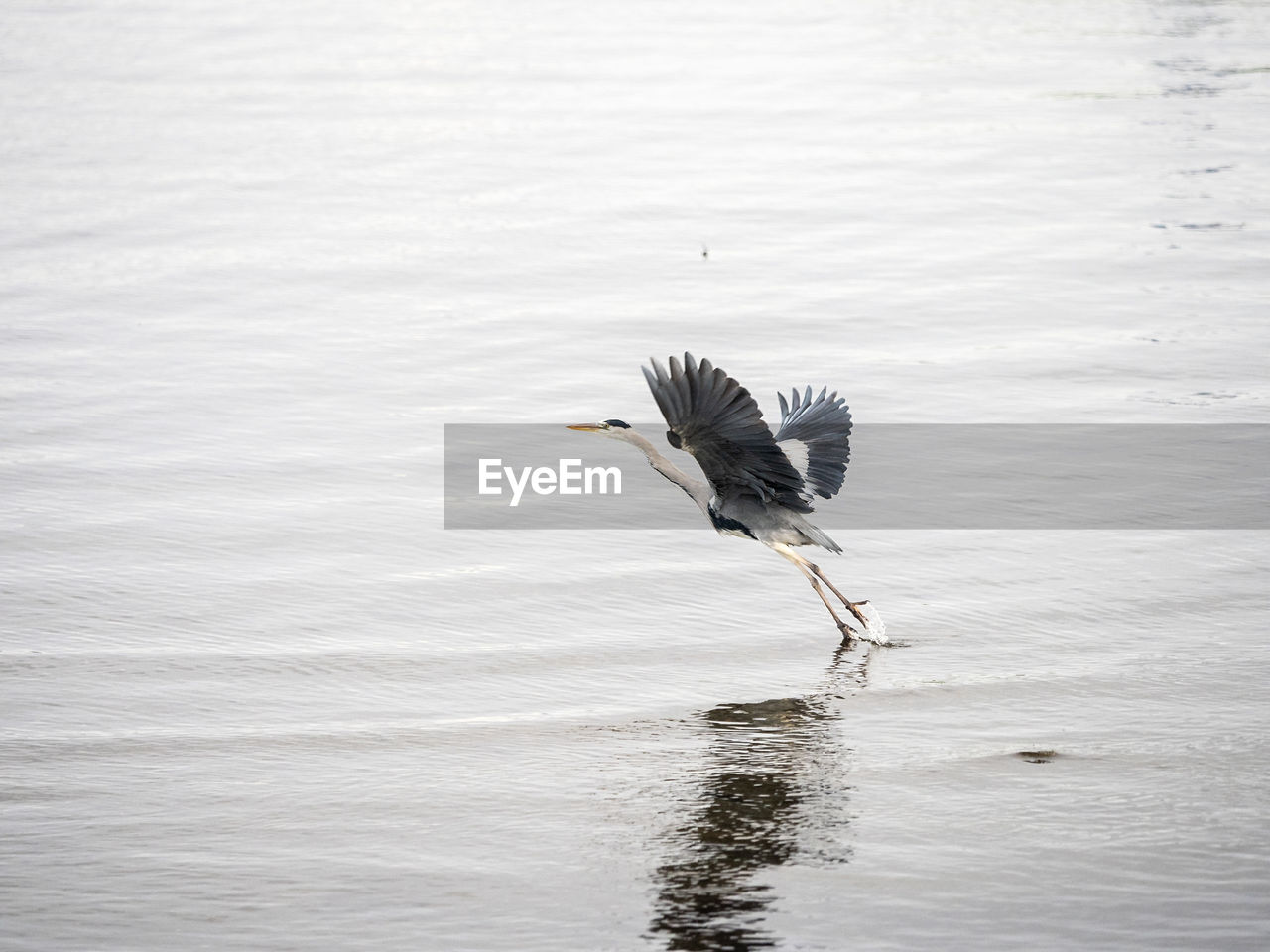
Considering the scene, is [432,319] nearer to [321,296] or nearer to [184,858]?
[321,296]

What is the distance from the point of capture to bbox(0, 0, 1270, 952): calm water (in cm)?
600

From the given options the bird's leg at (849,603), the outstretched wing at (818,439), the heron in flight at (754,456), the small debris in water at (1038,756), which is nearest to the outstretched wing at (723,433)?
the heron in flight at (754,456)

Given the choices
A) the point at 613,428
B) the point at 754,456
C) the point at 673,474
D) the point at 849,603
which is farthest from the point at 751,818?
the point at 613,428

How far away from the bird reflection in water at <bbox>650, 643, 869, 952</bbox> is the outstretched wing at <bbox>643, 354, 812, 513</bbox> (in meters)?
0.95

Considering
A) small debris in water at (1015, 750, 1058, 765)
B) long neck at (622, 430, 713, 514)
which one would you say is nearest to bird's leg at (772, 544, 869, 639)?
long neck at (622, 430, 713, 514)

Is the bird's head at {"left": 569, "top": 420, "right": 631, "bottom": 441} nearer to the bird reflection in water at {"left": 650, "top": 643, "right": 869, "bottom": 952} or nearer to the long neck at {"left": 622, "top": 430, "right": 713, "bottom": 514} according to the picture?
the long neck at {"left": 622, "top": 430, "right": 713, "bottom": 514}

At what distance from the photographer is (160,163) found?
688 inches

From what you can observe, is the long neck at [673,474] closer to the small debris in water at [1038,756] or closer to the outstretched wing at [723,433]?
the outstretched wing at [723,433]

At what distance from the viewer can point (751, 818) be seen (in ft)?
20.7

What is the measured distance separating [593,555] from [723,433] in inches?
70.8

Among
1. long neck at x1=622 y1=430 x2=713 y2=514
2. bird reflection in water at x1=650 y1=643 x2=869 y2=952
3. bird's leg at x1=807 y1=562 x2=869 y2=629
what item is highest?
long neck at x1=622 y1=430 x2=713 y2=514

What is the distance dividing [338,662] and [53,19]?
21.2 meters

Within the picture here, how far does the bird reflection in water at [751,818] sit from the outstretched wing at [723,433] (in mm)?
948

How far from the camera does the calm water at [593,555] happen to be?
6000 mm
